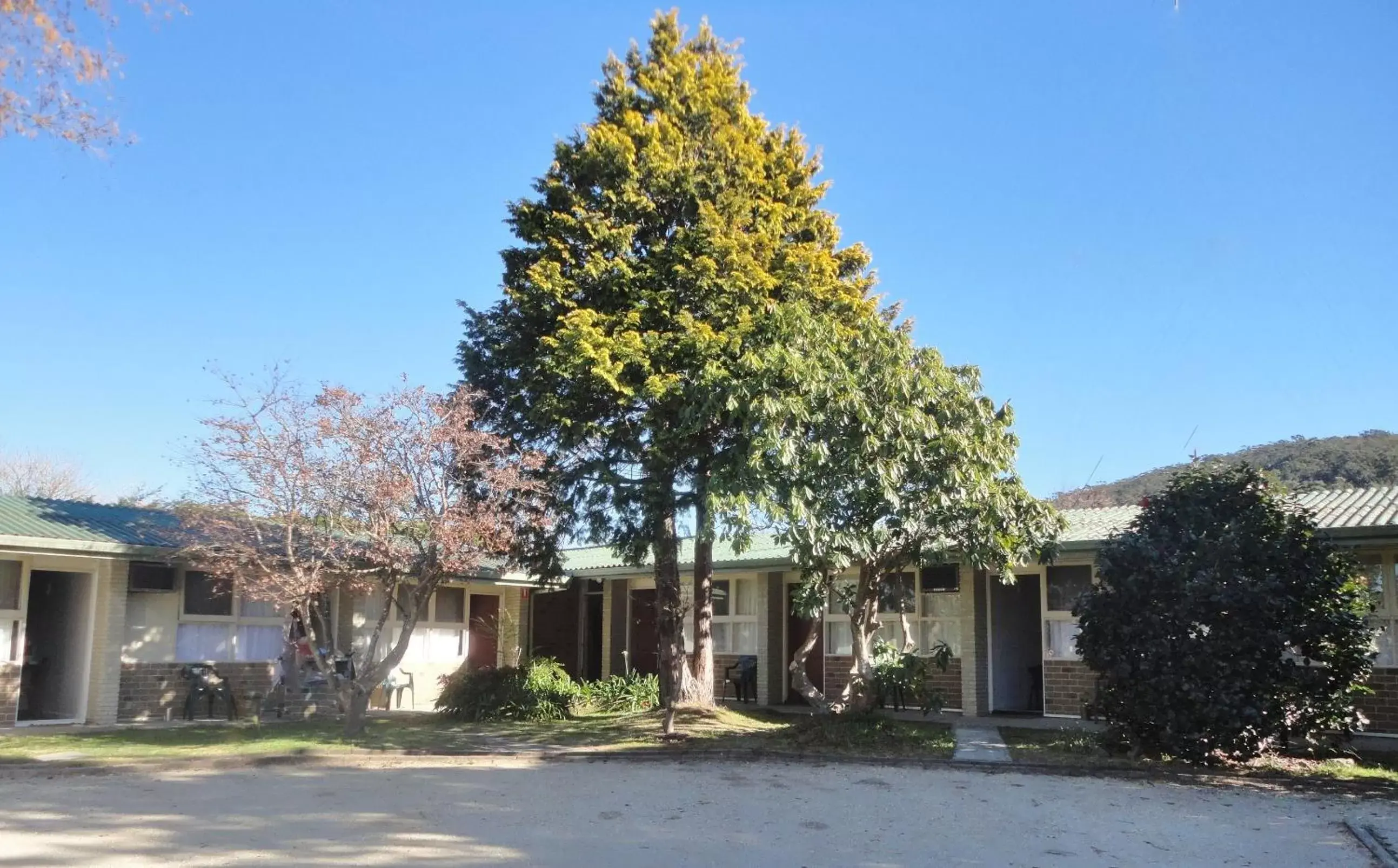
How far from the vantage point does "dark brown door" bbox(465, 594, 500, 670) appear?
2136cm

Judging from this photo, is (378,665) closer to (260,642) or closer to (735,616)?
(260,642)

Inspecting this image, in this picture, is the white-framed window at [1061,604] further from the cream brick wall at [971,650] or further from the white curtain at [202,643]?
the white curtain at [202,643]

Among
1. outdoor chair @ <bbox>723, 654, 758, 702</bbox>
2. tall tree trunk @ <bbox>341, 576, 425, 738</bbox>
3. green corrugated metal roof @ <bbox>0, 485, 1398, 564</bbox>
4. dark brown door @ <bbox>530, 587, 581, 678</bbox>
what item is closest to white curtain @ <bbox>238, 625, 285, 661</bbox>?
green corrugated metal roof @ <bbox>0, 485, 1398, 564</bbox>

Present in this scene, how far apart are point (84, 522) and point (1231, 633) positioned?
14690 millimetres

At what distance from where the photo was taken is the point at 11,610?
15.0 m

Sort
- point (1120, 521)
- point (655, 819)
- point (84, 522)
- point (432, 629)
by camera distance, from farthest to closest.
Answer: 1. point (432, 629)
2. point (1120, 521)
3. point (84, 522)
4. point (655, 819)

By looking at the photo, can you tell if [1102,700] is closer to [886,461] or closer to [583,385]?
[886,461]

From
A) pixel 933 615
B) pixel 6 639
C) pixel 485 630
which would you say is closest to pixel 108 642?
pixel 6 639

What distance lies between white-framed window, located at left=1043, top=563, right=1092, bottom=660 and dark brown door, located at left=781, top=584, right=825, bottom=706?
13.8 ft

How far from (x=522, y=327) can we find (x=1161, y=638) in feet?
29.8

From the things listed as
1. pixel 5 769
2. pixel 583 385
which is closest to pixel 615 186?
pixel 583 385

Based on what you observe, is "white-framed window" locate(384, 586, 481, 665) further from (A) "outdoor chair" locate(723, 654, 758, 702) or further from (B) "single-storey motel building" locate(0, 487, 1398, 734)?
(A) "outdoor chair" locate(723, 654, 758, 702)

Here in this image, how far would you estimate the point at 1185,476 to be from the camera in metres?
13.2

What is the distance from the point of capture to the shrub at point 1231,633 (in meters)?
11.8
